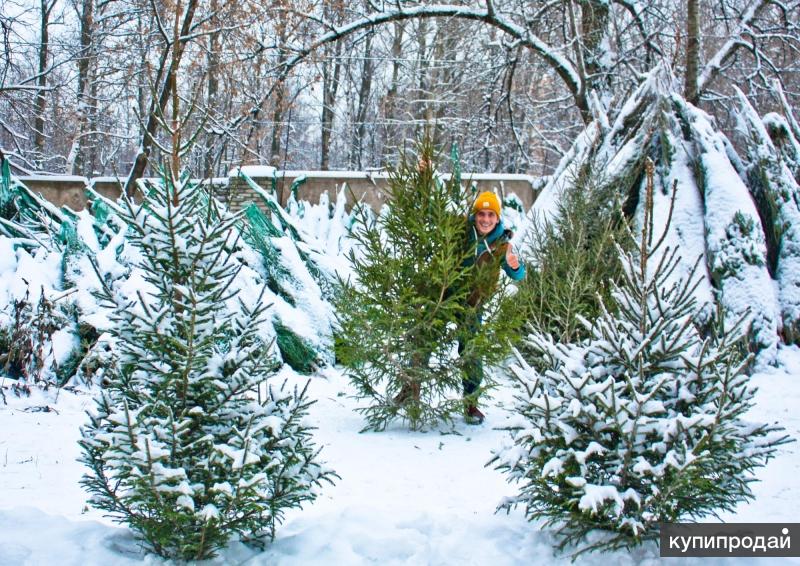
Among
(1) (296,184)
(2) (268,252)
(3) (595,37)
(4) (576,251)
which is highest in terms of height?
(3) (595,37)

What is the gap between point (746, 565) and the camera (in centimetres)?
236

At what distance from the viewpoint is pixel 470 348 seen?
4.35m

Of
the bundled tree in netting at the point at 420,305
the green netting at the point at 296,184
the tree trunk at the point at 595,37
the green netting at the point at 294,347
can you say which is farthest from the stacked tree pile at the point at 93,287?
the tree trunk at the point at 595,37

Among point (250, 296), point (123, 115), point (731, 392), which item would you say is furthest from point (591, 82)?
point (123, 115)

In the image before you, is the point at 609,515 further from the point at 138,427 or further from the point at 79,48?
the point at 79,48

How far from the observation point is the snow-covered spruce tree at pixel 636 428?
2.25m

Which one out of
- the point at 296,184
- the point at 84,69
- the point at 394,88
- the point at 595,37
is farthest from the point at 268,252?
the point at 394,88

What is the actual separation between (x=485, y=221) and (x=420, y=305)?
27.1 inches

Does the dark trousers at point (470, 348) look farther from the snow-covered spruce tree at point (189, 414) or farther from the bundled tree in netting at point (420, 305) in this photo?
the snow-covered spruce tree at point (189, 414)

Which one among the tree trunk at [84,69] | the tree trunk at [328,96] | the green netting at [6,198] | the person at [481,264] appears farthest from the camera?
the tree trunk at [328,96]

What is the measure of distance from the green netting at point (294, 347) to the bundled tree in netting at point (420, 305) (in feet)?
5.40

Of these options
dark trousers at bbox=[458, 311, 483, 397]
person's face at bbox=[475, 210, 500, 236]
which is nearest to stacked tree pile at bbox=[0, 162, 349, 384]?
dark trousers at bbox=[458, 311, 483, 397]

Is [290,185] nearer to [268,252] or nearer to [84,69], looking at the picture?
[268,252]

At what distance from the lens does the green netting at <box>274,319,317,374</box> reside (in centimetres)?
611
